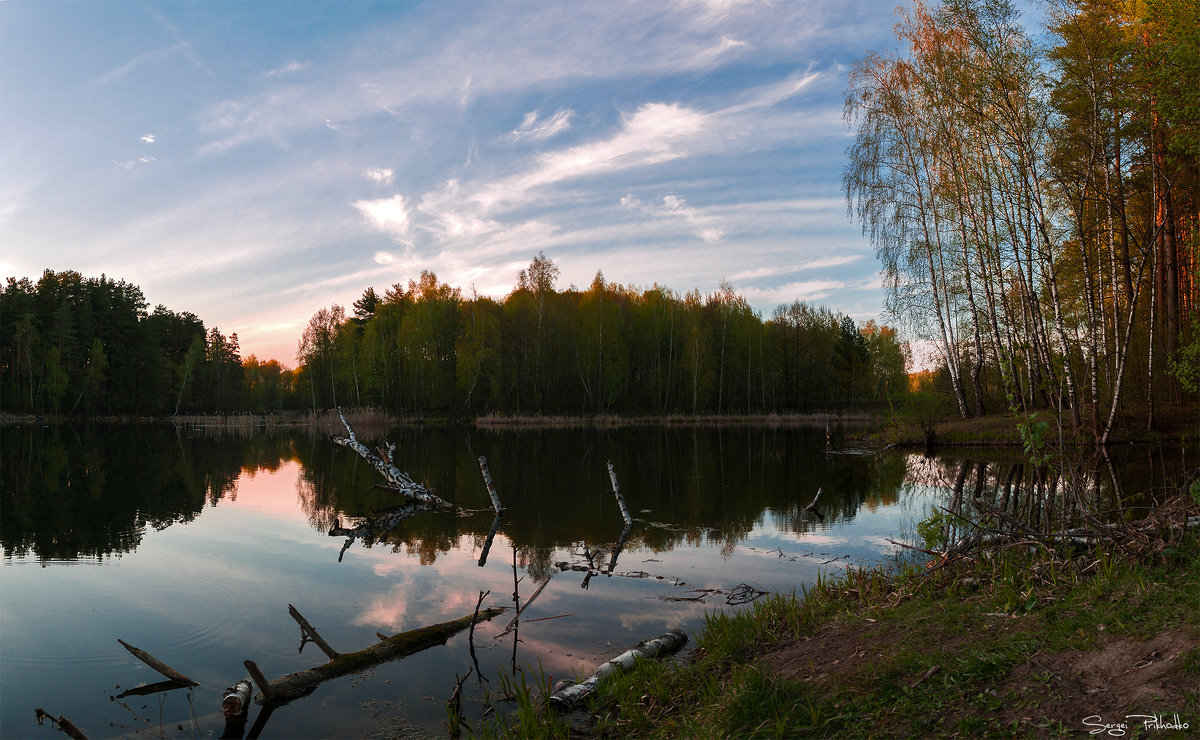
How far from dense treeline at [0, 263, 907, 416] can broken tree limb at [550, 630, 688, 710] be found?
160ft

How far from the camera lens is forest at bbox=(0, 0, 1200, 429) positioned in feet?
50.0

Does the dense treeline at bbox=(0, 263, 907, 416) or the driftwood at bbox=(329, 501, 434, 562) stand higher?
the dense treeline at bbox=(0, 263, 907, 416)

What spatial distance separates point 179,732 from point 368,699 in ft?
4.00

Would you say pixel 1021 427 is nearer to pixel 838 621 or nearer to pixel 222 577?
pixel 838 621

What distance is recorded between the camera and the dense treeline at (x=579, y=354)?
55156mm

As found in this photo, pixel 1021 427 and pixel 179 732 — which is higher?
pixel 1021 427

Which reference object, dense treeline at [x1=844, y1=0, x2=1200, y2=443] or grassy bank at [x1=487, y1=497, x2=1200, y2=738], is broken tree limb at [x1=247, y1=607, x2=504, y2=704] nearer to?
grassy bank at [x1=487, y1=497, x2=1200, y2=738]

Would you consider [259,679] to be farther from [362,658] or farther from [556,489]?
[556,489]

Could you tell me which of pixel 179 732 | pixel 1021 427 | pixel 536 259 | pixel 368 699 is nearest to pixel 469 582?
pixel 368 699

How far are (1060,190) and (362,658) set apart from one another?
1942 cm

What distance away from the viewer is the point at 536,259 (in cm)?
5544

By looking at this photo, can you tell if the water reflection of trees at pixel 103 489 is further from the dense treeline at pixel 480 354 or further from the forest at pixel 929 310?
the dense treeline at pixel 480 354

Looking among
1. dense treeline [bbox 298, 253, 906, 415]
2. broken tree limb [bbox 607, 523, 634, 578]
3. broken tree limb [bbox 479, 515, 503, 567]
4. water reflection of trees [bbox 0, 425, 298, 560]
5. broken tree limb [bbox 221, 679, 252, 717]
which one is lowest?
broken tree limb [bbox 607, 523, 634, 578]

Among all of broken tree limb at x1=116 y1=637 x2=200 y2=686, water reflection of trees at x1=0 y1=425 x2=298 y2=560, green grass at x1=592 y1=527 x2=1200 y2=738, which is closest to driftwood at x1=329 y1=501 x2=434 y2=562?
water reflection of trees at x1=0 y1=425 x2=298 y2=560
